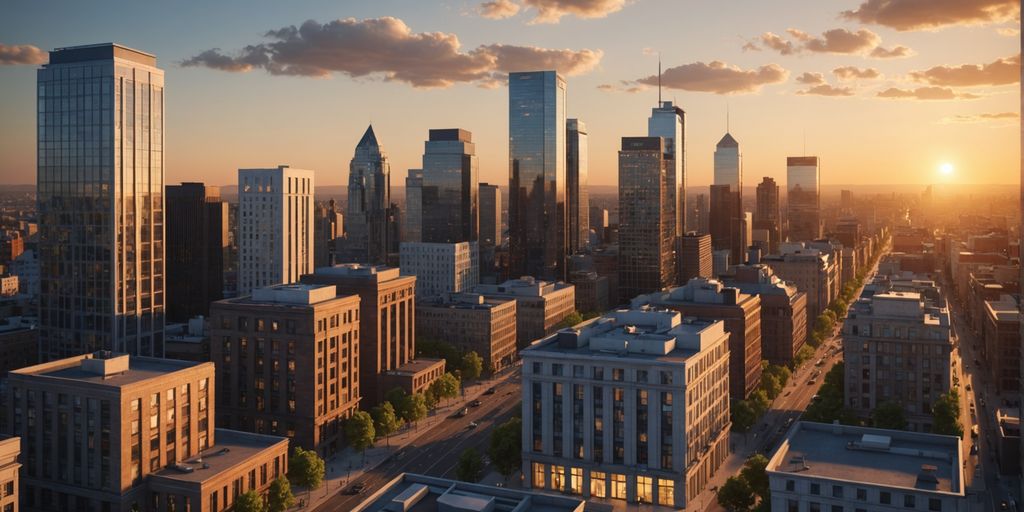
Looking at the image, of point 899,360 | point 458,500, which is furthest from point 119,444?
point 899,360

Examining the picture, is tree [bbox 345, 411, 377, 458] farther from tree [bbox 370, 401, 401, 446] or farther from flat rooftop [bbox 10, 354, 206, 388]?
flat rooftop [bbox 10, 354, 206, 388]

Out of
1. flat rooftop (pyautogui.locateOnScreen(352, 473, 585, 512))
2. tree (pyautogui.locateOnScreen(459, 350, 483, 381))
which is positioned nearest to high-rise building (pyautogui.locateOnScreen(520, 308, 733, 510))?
flat rooftop (pyautogui.locateOnScreen(352, 473, 585, 512))

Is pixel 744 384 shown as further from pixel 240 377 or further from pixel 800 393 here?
pixel 240 377

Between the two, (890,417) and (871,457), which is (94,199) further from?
(890,417)

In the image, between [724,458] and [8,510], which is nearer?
[8,510]

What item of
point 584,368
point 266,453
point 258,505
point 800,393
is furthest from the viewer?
point 800,393

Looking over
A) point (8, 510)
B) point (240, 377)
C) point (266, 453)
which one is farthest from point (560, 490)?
point (8, 510)

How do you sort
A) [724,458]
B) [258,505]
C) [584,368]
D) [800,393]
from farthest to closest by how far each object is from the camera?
[800,393], [724,458], [584,368], [258,505]
